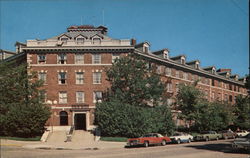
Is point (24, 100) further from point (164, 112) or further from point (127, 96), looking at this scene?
point (164, 112)

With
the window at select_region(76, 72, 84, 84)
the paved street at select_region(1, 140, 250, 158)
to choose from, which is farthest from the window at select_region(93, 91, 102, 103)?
the paved street at select_region(1, 140, 250, 158)

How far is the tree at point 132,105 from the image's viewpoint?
1247 inches

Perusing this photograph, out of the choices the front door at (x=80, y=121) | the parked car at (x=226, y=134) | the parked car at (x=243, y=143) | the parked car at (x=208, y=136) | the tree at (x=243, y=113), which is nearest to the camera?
the parked car at (x=243, y=143)

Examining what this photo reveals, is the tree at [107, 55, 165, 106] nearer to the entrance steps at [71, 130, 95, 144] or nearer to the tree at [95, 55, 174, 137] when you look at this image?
the tree at [95, 55, 174, 137]

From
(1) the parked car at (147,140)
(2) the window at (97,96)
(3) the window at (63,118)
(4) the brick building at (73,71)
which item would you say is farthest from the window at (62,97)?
(1) the parked car at (147,140)

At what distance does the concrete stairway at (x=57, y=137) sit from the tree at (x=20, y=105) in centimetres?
159

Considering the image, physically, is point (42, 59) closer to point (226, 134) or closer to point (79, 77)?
point (79, 77)

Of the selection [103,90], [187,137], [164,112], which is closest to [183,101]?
[164,112]

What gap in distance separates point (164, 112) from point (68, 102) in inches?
553

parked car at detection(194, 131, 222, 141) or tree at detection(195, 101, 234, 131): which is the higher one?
tree at detection(195, 101, 234, 131)

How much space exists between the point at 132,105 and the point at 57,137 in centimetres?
1032

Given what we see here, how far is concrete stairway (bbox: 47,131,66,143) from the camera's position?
3168 cm

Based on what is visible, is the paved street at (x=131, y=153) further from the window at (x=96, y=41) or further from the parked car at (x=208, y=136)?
the window at (x=96, y=41)

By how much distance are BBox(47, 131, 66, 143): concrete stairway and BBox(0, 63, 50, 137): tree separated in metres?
1.59
